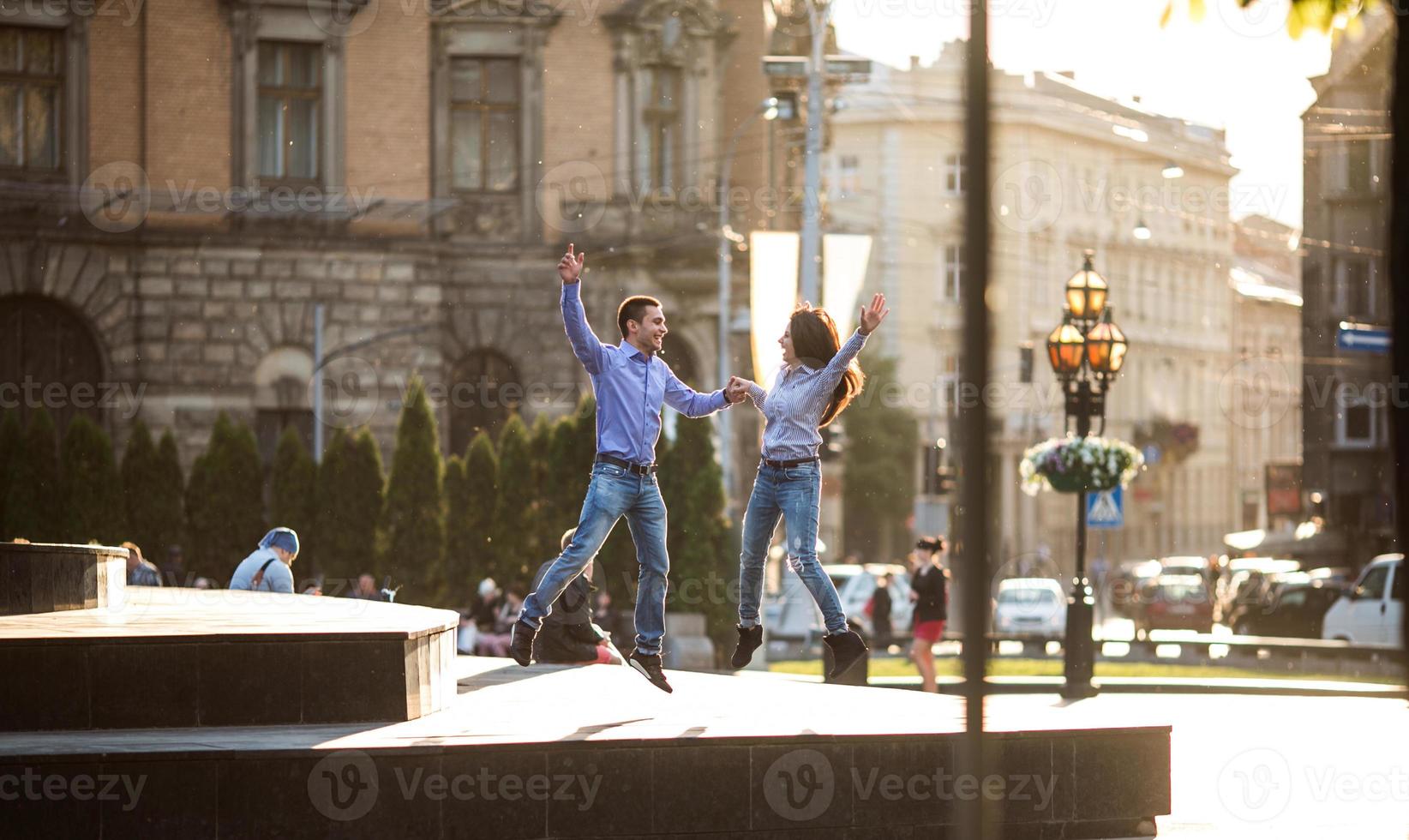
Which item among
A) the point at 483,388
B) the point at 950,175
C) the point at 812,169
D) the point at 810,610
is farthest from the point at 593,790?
the point at 950,175

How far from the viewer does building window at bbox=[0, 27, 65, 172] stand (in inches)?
1367

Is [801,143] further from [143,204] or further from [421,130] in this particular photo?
[143,204]

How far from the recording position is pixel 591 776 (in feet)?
30.8

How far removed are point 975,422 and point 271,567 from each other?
12.8m

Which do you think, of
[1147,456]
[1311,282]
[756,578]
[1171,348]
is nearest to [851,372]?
[756,578]

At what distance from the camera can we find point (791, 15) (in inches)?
1759

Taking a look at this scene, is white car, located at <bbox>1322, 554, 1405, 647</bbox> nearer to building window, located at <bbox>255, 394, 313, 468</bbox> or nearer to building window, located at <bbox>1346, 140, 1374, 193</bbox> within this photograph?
building window, located at <bbox>255, 394, 313, 468</bbox>

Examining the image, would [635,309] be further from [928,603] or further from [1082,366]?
[1082,366]

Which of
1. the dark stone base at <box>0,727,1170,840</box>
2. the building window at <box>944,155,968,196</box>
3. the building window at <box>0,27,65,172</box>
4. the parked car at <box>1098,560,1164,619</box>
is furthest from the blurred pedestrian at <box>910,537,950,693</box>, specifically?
the building window at <box>944,155,968,196</box>

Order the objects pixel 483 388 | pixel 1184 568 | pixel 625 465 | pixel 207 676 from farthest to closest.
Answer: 1. pixel 1184 568
2. pixel 483 388
3. pixel 625 465
4. pixel 207 676

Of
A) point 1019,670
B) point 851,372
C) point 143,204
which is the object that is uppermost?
point 143,204

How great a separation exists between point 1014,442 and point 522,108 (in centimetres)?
4290

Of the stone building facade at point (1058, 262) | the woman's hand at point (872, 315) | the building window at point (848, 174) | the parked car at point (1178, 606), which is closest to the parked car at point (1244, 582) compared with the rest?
the parked car at point (1178, 606)

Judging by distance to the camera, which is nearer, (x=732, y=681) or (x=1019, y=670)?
(x=732, y=681)
